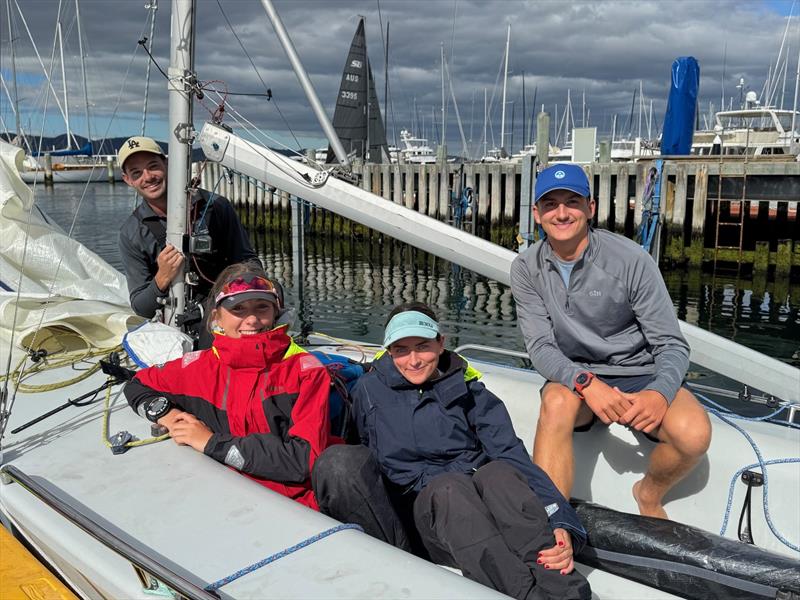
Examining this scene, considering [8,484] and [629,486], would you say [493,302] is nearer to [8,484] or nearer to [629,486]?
[629,486]

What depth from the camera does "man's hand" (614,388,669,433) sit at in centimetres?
273

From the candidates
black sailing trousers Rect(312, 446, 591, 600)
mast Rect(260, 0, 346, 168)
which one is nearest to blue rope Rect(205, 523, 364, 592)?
black sailing trousers Rect(312, 446, 591, 600)

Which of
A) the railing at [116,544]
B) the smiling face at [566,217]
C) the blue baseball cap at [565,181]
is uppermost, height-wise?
the blue baseball cap at [565,181]

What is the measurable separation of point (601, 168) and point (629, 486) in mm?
13206

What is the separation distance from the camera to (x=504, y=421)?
259cm

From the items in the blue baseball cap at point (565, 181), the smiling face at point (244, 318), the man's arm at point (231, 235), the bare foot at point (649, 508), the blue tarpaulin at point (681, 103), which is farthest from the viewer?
the blue tarpaulin at point (681, 103)

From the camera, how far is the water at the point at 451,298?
1061 cm

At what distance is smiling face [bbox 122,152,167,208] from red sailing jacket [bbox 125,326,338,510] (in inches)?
50.7

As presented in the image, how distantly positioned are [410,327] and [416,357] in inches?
4.7

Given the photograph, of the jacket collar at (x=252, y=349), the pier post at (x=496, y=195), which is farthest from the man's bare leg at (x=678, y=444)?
the pier post at (x=496, y=195)

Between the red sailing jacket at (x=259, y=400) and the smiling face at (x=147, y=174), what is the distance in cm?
129

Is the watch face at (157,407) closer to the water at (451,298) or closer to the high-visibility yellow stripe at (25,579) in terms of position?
the high-visibility yellow stripe at (25,579)

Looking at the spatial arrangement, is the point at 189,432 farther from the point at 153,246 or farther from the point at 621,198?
the point at 621,198

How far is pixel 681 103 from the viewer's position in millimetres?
16625
